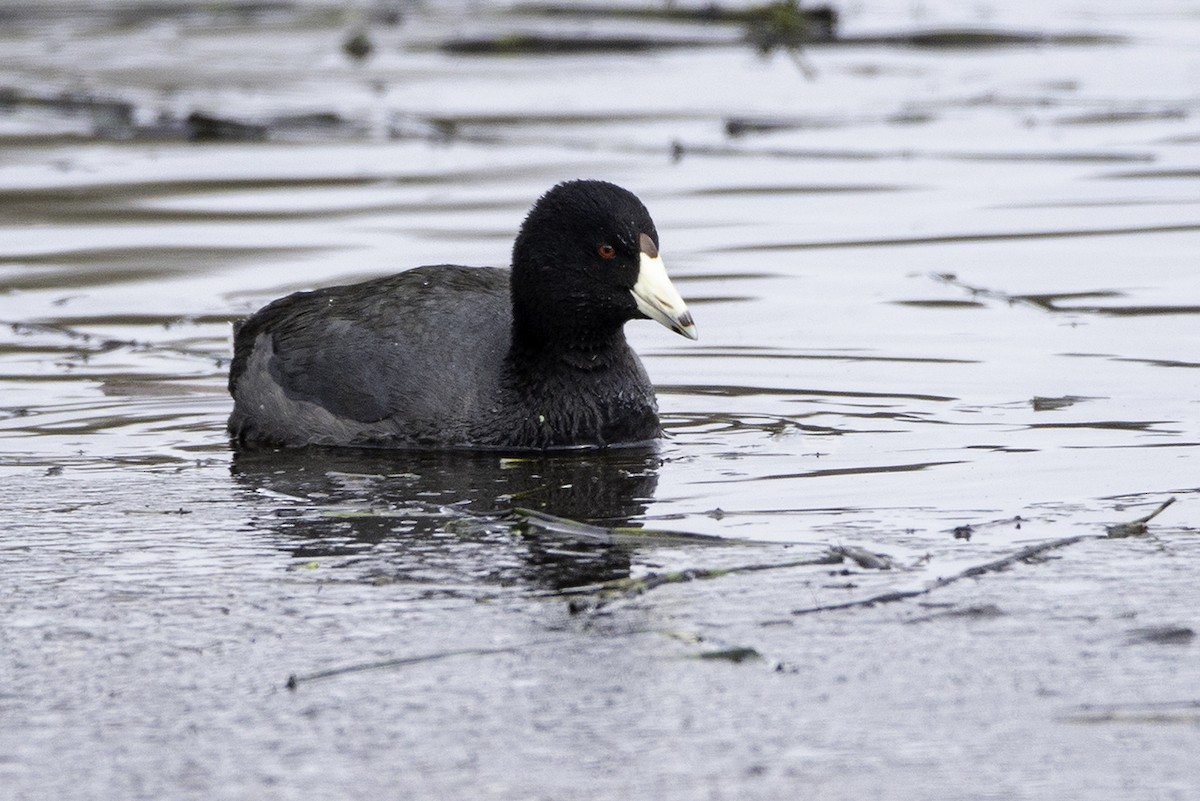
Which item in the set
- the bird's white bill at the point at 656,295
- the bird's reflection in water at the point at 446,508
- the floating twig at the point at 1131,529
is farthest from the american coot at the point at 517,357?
the floating twig at the point at 1131,529

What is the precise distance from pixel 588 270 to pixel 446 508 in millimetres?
1261

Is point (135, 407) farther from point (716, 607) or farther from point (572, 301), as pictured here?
point (716, 607)

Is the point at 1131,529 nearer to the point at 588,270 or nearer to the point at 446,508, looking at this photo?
the point at 446,508

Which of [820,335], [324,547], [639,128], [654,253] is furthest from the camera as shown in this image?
[639,128]

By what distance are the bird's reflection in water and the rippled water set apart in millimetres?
22

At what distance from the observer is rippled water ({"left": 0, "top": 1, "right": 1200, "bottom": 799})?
391 centimetres

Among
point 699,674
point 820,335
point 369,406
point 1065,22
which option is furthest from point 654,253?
point 1065,22

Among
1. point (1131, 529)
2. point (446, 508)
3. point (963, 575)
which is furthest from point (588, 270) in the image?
point (963, 575)

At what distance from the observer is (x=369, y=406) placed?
6879mm

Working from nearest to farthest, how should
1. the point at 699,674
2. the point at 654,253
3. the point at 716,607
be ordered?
the point at 699,674, the point at 716,607, the point at 654,253

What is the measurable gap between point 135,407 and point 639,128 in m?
7.32

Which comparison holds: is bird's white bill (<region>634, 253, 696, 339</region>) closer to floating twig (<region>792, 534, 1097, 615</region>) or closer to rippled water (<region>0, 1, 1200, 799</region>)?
rippled water (<region>0, 1, 1200, 799</region>)

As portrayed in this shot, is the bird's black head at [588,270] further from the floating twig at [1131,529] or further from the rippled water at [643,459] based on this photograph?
the floating twig at [1131,529]

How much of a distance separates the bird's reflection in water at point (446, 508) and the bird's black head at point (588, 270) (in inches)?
17.7
